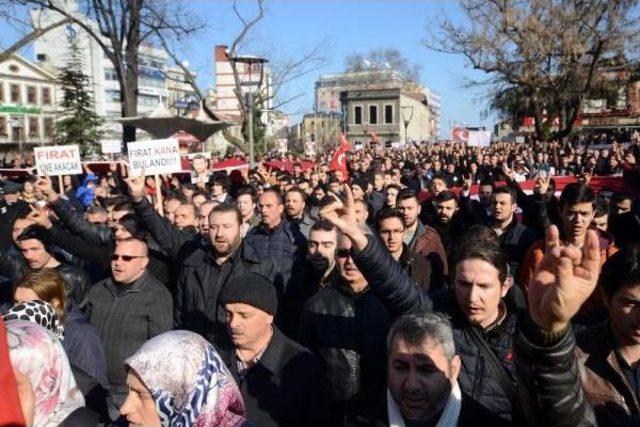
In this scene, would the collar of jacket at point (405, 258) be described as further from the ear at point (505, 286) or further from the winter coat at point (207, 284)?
the ear at point (505, 286)

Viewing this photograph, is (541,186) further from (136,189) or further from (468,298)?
(136,189)

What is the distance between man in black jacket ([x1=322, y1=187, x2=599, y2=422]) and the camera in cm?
260

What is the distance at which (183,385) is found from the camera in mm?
2135

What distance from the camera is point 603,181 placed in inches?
406

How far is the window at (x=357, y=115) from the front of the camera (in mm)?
89938

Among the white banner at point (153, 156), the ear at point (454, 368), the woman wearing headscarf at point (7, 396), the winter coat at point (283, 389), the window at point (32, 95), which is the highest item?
the window at point (32, 95)

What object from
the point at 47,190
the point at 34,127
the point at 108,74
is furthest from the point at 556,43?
the point at 108,74

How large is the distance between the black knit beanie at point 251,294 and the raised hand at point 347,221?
1.54ft

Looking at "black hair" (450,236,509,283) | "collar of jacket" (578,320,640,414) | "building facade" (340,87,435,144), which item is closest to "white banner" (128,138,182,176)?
"black hair" (450,236,509,283)

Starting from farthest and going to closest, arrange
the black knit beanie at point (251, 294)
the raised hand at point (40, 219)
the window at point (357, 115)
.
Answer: the window at point (357, 115) → the raised hand at point (40, 219) → the black knit beanie at point (251, 294)

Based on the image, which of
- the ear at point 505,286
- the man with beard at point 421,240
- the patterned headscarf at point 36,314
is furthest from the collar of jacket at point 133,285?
the ear at point 505,286

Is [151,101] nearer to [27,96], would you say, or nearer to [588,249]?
[27,96]

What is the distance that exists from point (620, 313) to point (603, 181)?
28.4 ft

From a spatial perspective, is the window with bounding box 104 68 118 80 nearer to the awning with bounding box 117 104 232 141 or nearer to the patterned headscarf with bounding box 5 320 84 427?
the awning with bounding box 117 104 232 141
